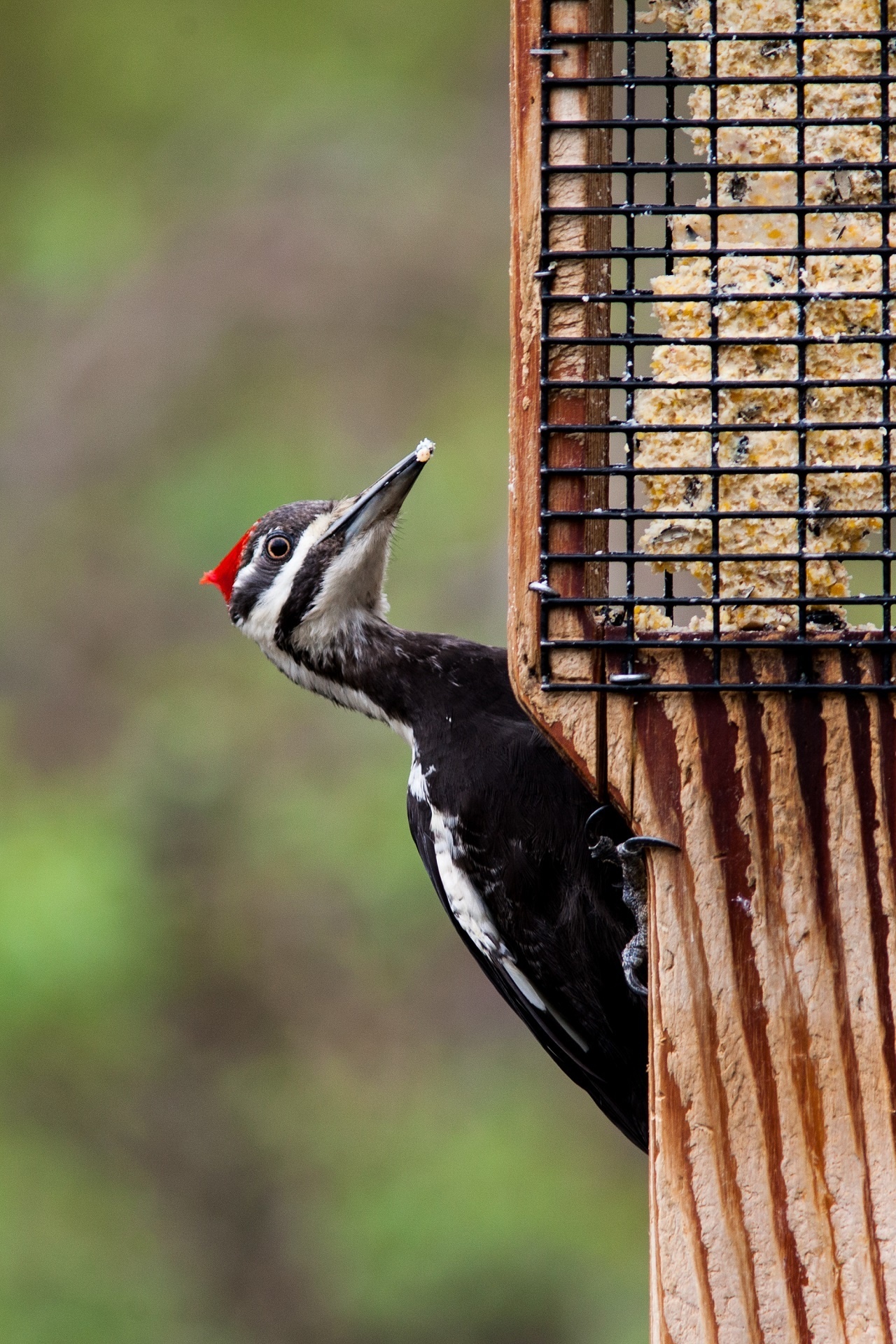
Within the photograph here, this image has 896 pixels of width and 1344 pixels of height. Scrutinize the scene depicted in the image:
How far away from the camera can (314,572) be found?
133 inches

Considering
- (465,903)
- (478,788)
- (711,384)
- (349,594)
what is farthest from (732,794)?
(349,594)

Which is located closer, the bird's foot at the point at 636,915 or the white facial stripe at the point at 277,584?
the bird's foot at the point at 636,915

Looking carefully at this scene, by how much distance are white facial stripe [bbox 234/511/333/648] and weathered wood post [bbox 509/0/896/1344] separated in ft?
4.91

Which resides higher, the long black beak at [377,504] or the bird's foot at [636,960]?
the long black beak at [377,504]

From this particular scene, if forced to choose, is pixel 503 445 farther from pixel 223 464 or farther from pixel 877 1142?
pixel 877 1142

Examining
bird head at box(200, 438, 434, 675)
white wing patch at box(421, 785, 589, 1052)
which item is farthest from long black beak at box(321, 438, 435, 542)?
white wing patch at box(421, 785, 589, 1052)

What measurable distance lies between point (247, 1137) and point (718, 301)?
5.15m

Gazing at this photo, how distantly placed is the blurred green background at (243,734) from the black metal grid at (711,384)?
3686 millimetres

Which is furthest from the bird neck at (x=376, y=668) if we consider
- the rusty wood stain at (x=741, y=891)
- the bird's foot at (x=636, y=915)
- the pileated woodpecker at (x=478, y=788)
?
the rusty wood stain at (x=741, y=891)

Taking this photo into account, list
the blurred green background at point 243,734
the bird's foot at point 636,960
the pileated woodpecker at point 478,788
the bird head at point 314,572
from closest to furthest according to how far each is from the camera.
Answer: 1. the bird's foot at point 636,960
2. the pileated woodpecker at point 478,788
3. the bird head at point 314,572
4. the blurred green background at point 243,734

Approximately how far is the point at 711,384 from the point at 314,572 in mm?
1555

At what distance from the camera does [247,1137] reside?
6.44 metres

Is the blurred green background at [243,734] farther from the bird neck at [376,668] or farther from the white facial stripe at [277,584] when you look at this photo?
the bird neck at [376,668]

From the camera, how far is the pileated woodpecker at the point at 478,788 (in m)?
2.90
